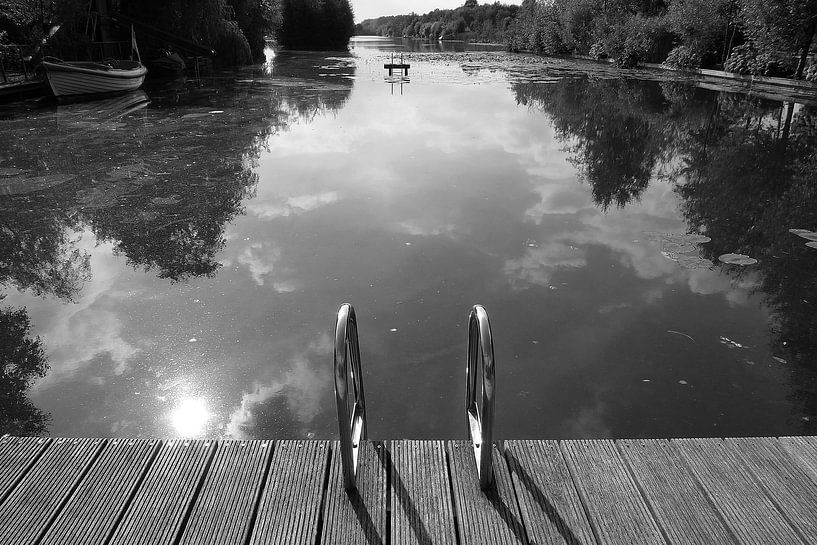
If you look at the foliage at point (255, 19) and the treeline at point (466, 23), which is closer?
the foliage at point (255, 19)

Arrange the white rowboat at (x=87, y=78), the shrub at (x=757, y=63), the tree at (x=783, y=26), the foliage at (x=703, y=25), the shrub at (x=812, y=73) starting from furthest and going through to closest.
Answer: the foliage at (x=703, y=25) → the shrub at (x=757, y=63) → the shrub at (x=812, y=73) → the tree at (x=783, y=26) → the white rowboat at (x=87, y=78)

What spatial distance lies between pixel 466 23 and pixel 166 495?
111241 mm

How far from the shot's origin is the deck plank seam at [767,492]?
2177 millimetres

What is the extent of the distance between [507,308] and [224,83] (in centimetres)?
1910

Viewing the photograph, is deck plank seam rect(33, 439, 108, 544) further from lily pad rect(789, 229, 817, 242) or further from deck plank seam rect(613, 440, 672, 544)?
lily pad rect(789, 229, 817, 242)

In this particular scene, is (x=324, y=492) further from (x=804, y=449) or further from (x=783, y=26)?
(x=783, y=26)

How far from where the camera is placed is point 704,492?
2365 millimetres

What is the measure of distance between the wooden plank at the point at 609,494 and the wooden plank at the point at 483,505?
0.96ft

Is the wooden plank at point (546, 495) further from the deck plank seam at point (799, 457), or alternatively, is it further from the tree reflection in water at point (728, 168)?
the tree reflection in water at point (728, 168)

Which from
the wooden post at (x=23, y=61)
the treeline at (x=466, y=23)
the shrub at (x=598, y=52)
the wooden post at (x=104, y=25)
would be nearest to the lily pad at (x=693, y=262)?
the wooden post at (x=23, y=61)

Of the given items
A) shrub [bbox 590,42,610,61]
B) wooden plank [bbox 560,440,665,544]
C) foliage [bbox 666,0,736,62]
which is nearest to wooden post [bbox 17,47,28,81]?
wooden plank [bbox 560,440,665,544]

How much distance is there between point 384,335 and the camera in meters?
4.20

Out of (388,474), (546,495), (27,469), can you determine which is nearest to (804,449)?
(546,495)

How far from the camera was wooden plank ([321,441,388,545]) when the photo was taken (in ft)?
7.04
